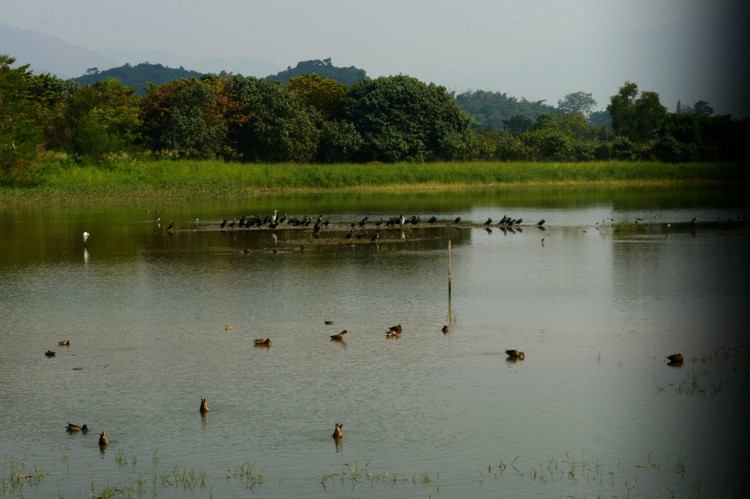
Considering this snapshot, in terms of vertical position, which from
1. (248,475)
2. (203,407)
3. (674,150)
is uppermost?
(674,150)

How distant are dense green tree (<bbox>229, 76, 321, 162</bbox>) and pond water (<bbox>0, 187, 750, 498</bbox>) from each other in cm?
4356

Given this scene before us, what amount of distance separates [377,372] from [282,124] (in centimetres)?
6313

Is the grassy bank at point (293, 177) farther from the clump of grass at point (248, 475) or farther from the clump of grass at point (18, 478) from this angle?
the clump of grass at point (248, 475)

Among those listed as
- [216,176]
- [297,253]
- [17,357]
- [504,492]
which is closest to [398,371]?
[504,492]

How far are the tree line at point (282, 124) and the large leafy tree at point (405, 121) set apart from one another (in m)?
0.09

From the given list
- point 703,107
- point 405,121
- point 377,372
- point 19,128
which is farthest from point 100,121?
point 703,107

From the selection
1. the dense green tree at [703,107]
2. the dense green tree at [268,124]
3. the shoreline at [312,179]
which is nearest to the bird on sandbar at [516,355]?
the dense green tree at [703,107]

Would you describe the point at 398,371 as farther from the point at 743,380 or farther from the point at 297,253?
the point at 297,253

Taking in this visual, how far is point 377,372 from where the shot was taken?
1670 centimetres

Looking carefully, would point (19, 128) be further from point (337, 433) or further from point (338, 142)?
point (337, 433)

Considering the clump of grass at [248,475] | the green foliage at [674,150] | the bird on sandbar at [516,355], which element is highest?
the green foliage at [674,150]

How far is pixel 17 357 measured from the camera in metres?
18.4

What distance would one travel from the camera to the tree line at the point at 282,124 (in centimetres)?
7088

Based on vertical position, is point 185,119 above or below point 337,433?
above
